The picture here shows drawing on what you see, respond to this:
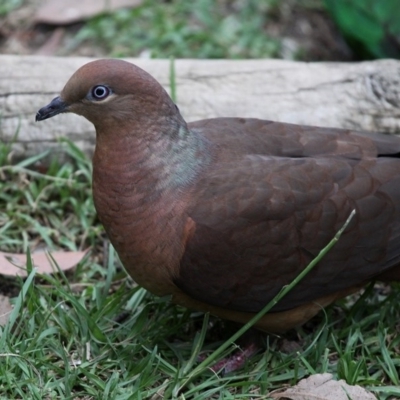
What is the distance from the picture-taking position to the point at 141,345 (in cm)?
366

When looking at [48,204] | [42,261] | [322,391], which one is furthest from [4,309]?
[322,391]

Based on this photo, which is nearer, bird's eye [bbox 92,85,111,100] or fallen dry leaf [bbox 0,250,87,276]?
bird's eye [bbox 92,85,111,100]

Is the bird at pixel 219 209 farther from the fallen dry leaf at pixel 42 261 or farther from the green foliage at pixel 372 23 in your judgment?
the green foliage at pixel 372 23

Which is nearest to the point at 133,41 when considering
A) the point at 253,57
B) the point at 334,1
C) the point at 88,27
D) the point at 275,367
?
the point at 88,27

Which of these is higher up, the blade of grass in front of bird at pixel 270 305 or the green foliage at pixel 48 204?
the blade of grass in front of bird at pixel 270 305

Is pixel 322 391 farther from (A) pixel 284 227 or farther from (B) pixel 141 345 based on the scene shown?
(B) pixel 141 345

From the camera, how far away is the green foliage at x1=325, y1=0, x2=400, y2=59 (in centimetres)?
539

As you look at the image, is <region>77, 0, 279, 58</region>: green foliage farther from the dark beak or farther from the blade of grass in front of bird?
the blade of grass in front of bird

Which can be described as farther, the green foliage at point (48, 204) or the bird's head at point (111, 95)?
the green foliage at point (48, 204)

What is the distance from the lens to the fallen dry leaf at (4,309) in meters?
3.76

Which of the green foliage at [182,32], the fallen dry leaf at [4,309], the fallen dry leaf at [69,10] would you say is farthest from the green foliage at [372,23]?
the fallen dry leaf at [4,309]

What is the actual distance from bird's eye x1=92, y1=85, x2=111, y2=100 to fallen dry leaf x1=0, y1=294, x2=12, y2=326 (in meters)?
1.03

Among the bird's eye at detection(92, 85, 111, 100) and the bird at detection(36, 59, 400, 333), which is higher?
the bird's eye at detection(92, 85, 111, 100)

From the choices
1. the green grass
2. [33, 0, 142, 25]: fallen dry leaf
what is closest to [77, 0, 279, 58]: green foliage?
[33, 0, 142, 25]: fallen dry leaf
